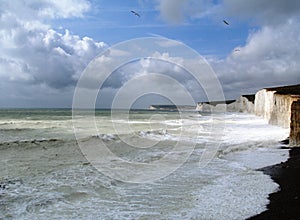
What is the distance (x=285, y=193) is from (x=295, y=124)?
24.6ft

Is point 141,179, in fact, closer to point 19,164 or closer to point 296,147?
point 19,164

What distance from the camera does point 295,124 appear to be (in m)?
13.1

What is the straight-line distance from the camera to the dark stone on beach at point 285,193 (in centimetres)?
531

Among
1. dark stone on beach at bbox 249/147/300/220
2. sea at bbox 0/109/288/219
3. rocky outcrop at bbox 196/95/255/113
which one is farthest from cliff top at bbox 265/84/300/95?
rocky outcrop at bbox 196/95/255/113

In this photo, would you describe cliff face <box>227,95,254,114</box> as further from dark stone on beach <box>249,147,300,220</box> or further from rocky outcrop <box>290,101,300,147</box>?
dark stone on beach <box>249,147,300,220</box>

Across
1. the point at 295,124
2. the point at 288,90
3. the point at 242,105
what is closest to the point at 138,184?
the point at 295,124

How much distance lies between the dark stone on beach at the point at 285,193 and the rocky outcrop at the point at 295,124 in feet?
10.4

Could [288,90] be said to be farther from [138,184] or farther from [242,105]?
[242,105]

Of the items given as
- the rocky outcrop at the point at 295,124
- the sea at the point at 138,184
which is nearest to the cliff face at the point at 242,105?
the rocky outcrop at the point at 295,124

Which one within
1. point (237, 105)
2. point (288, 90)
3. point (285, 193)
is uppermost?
point (288, 90)

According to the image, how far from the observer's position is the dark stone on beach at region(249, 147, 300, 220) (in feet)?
17.4

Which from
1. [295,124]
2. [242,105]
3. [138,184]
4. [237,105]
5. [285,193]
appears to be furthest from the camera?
[237,105]

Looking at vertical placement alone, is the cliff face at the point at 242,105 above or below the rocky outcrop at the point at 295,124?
above

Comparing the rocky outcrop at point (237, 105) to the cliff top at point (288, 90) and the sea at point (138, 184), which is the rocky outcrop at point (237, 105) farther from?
the sea at point (138, 184)
